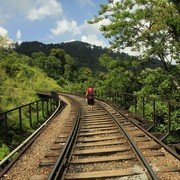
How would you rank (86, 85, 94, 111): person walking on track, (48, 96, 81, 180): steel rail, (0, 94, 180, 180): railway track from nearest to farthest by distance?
(48, 96, 81, 180): steel rail, (0, 94, 180, 180): railway track, (86, 85, 94, 111): person walking on track

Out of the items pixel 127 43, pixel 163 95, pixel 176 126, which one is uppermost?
pixel 127 43

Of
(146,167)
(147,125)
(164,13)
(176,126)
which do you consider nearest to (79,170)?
(146,167)

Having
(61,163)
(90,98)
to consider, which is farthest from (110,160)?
(90,98)

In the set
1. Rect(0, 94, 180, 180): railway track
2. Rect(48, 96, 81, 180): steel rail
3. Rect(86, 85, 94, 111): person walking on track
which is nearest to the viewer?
Rect(48, 96, 81, 180): steel rail

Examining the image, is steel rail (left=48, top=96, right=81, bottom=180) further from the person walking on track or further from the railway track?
the person walking on track

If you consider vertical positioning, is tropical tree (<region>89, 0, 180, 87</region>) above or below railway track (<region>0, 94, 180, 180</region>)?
above

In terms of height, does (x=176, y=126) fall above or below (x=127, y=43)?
below

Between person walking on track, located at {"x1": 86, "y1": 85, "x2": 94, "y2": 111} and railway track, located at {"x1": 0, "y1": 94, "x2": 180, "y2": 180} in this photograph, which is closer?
railway track, located at {"x1": 0, "y1": 94, "x2": 180, "y2": 180}

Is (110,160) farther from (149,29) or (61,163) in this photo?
(149,29)

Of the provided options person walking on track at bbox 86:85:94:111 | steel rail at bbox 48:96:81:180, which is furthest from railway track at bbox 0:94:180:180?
person walking on track at bbox 86:85:94:111

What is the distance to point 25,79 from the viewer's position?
201ft

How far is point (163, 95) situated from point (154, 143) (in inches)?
500

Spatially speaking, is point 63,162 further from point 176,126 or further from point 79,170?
point 176,126

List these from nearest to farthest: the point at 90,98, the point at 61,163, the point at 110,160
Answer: the point at 61,163 < the point at 110,160 < the point at 90,98
